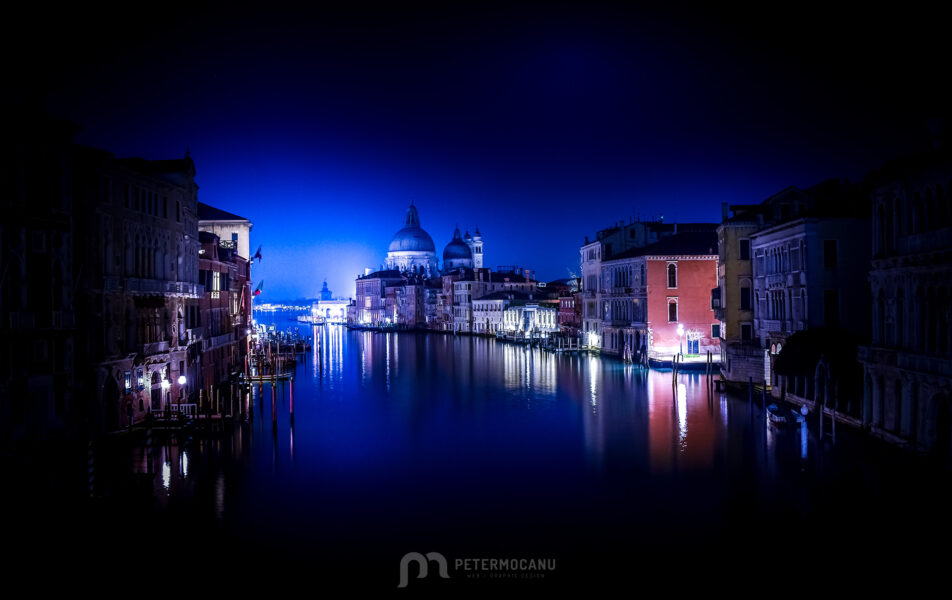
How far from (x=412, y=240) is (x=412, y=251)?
2.94m

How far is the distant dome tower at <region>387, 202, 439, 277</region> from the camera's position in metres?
160

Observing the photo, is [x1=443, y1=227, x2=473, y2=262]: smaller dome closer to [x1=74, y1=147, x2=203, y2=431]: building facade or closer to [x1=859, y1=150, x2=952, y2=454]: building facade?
[x1=74, y1=147, x2=203, y2=431]: building facade

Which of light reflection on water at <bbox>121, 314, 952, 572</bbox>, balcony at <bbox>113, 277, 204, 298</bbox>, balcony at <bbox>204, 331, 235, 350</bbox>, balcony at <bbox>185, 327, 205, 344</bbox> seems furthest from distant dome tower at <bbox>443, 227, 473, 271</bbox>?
balcony at <bbox>113, 277, 204, 298</bbox>

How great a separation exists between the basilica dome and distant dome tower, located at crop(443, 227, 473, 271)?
15.9 metres

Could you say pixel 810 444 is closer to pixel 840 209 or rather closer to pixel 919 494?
pixel 919 494

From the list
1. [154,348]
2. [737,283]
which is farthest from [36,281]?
[737,283]

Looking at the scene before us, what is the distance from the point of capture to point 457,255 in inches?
5728

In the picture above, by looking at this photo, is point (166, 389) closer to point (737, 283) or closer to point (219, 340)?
point (219, 340)

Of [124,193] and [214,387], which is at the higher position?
[124,193]

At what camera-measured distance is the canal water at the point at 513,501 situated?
12.6 metres

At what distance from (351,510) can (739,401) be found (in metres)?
20.5

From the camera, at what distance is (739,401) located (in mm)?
30547

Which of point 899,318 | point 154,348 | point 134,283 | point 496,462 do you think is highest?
point 134,283

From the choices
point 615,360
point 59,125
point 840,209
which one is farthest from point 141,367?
point 615,360
